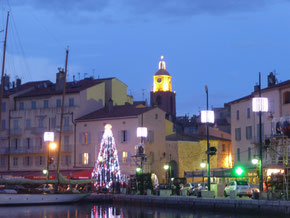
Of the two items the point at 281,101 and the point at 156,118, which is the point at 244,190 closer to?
the point at 281,101

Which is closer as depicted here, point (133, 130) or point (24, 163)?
point (133, 130)

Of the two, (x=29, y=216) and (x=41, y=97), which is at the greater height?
(x=41, y=97)

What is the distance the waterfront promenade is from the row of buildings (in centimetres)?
1256

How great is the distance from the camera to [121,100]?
89.2m

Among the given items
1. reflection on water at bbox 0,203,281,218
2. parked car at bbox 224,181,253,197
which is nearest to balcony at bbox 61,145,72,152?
reflection on water at bbox 0,203,281,218

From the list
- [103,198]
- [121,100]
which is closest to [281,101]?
[103,198]

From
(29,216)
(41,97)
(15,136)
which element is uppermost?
(41,97)

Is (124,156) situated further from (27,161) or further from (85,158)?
(27,161)

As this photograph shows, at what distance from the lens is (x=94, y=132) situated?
3157 inches

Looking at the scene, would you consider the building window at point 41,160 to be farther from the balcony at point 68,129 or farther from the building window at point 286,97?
the building window at point 286,97

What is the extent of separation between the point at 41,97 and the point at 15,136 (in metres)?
6.60

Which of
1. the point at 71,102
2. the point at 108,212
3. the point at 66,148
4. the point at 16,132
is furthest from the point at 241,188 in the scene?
the point at 16,132

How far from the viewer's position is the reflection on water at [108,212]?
45.3 metres

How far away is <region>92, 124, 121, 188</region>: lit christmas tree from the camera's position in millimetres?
68312
